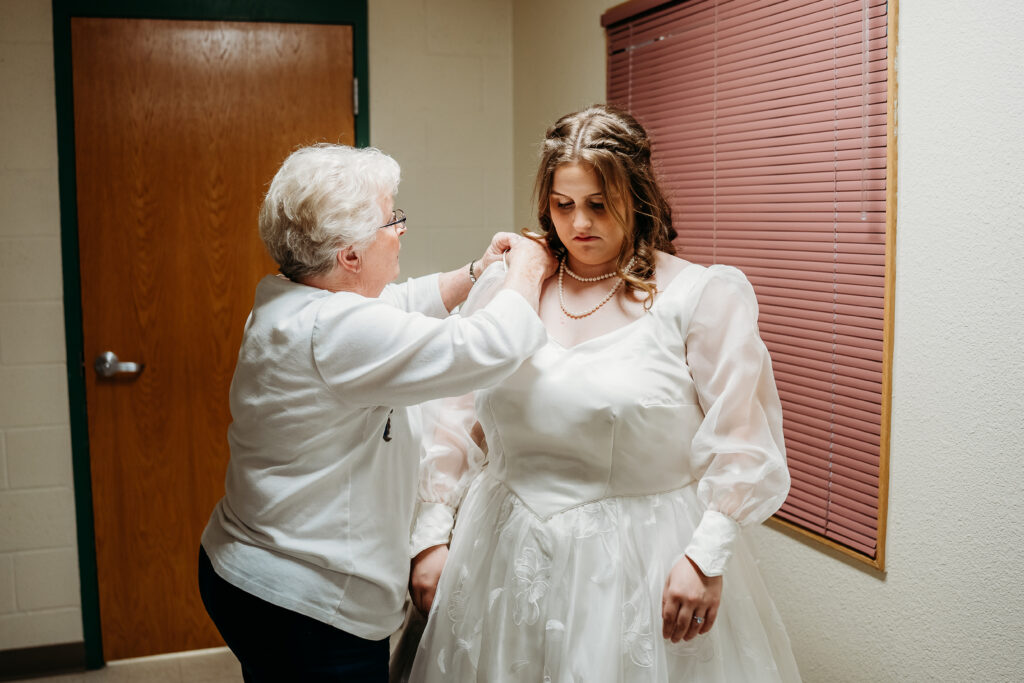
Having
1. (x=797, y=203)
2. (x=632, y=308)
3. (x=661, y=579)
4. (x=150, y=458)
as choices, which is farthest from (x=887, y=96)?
(x=150, y=458)

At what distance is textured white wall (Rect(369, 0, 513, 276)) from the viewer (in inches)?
129

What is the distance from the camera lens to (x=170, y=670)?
3059mm

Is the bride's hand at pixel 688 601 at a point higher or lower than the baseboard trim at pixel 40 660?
higher

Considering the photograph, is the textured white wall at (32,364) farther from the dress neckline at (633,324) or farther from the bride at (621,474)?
the dress neckline at (633,324)

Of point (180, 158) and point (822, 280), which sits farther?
point (180, 158)

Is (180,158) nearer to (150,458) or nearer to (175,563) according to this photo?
(150,458)

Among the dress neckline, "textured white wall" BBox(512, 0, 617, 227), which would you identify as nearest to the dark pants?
the dress neckline

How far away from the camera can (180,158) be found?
9.88 ft

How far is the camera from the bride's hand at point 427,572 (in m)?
1.65

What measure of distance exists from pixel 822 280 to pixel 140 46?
231cm

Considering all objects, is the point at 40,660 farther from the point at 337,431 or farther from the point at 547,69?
the point at 547,69

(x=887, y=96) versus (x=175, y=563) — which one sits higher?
(x=887, y=96)

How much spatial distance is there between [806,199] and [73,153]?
2.29 m

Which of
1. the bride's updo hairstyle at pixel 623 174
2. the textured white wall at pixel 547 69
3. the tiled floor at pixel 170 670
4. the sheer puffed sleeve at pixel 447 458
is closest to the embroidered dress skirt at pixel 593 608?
the sheer puffed sleeve at pixel 447 458
